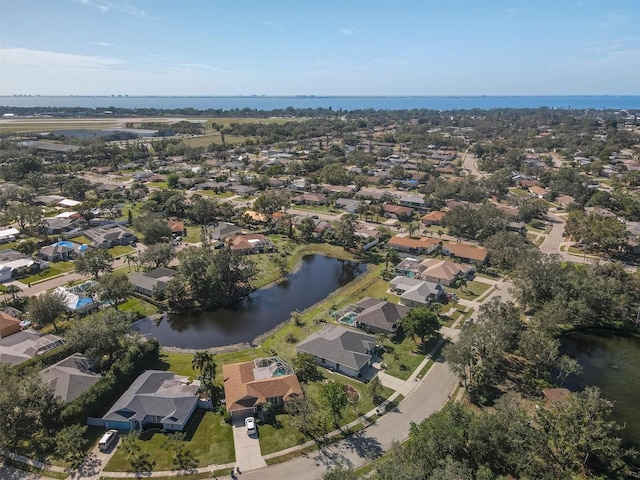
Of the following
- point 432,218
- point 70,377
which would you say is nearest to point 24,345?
point 70,377

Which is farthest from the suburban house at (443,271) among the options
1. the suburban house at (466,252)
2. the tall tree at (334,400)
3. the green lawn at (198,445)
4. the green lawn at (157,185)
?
the green lawn at (157,185)

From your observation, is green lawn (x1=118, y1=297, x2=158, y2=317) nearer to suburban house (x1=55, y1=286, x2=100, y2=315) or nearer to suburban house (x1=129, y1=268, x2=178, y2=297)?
suburban house (x1=129, y1=268, x2=178, y2=297)

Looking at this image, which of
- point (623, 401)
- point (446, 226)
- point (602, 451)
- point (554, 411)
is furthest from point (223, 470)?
point (446, 226)

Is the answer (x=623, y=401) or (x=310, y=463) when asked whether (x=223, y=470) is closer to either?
(x=310, y=463)

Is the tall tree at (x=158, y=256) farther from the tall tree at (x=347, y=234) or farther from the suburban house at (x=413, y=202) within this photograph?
the suburban house at (x=413, y=202)

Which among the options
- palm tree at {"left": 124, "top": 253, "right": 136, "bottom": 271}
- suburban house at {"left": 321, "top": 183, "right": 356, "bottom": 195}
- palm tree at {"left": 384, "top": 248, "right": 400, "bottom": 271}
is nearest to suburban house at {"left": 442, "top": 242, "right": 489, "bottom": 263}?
palm tree at {"left": 384, "top": 248, "right": 400, "bottom": 271}
